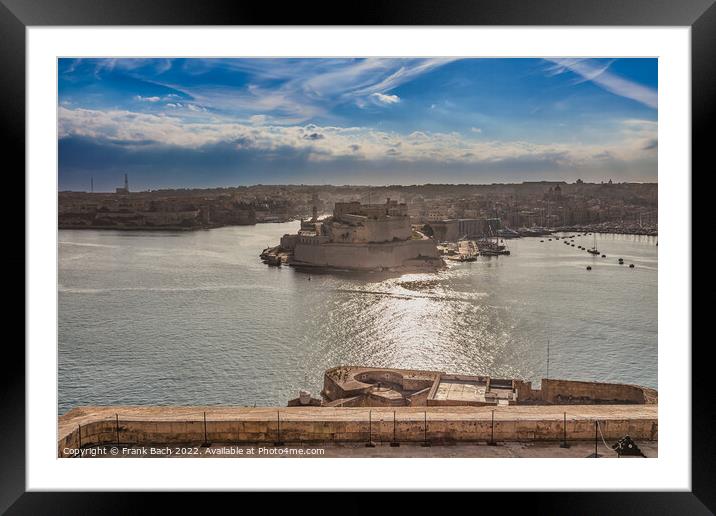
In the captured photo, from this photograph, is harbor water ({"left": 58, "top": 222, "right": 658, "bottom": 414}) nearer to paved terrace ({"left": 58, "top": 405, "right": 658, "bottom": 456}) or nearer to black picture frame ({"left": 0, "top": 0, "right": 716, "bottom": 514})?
paved terrace ({"left": 58, "top": 405, "right": 658, "bottom": 456})

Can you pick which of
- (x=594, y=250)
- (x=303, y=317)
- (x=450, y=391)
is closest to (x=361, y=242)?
(x=303, y=317)

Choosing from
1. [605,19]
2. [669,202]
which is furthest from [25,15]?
[669,202]

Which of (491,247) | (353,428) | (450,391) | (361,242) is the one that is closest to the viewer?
(353,428)

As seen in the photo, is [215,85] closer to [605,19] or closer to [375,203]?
[375,203]

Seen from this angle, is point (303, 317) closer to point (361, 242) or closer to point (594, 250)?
point (361, 242)

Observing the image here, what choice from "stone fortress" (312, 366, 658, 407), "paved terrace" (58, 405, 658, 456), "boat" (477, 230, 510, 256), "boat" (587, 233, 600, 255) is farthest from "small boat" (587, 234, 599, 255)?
"paved terrace" (58, 405, 658, 456)

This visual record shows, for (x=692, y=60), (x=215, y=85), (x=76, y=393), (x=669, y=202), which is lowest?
(x=76, y=393)
